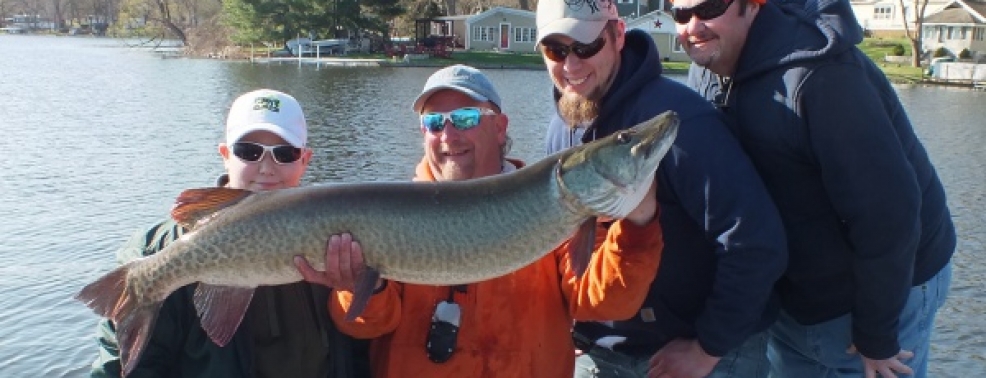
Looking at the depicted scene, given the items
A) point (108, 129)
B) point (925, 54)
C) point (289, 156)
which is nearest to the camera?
point (289, 156)

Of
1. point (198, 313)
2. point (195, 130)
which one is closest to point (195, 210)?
point (198, 313)

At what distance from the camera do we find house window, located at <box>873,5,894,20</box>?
74750 mm

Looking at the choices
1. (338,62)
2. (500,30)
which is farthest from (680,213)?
(500,30)

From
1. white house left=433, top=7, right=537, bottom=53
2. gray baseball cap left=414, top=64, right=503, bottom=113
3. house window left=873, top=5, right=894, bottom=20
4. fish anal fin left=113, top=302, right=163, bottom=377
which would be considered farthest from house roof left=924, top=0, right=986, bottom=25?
fish anal fin left=113, top=302, right=163, bottom=377

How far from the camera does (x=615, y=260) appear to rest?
11.0 ft

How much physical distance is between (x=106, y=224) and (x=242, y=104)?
11.2m

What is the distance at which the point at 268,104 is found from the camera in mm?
3869

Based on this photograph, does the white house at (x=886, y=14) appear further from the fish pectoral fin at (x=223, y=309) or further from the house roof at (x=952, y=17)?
the fish pectoral fin at (x=223, y=309)

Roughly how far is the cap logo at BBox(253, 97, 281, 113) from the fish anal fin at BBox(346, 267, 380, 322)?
0.97m

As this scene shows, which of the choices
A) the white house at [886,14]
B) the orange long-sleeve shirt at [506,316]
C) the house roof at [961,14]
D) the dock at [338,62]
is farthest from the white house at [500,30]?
the orange long-sleeve shirt at [506,316]

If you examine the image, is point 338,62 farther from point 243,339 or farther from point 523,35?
point 243,339

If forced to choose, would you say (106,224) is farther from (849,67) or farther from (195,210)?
(849,67)

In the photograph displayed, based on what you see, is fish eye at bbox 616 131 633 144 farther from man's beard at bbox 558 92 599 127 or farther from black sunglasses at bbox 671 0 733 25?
black sunglasses at bbox 671 0 733 25

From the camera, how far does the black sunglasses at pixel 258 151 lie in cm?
377
